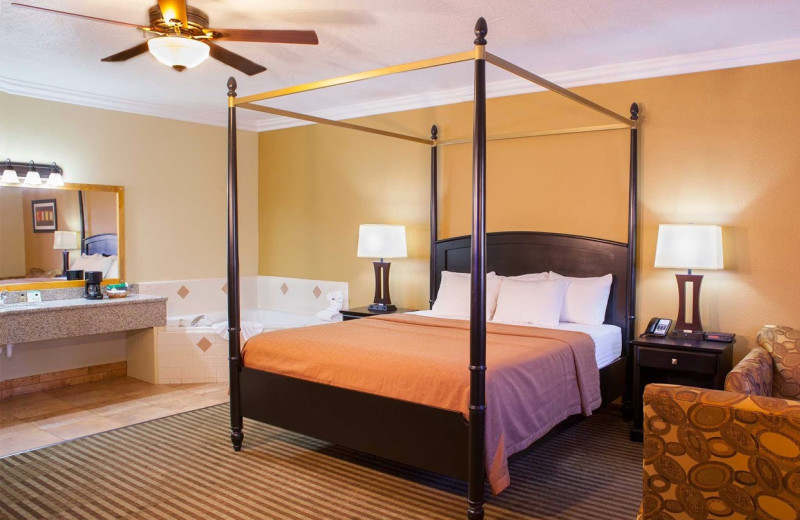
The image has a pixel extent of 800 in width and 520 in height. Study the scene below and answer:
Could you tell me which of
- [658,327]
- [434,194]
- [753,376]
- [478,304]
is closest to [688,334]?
[658,327]

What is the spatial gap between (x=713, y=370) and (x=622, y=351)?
78cm

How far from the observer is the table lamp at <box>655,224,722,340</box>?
3832mm

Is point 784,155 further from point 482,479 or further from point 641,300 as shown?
point 482,479

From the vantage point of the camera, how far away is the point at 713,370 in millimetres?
3645

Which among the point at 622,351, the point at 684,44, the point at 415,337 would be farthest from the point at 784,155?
the point at 415,337

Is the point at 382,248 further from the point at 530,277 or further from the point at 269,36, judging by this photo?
the point at 269,36

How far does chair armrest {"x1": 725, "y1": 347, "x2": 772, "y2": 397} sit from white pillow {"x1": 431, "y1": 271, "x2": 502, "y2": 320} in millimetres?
1759

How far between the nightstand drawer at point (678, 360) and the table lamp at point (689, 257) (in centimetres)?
24

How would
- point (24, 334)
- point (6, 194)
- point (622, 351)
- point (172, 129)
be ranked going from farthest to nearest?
point (172, 129) → point (6, 194) → point (24, 334) → point (622, 351)

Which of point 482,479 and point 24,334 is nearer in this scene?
point 482,479

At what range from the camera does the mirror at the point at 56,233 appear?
16.7 ft

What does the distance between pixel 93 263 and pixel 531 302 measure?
389cm

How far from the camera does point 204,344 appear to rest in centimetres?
544

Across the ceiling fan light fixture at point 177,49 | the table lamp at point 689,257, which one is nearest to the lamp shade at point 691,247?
the table lamp at point 689,257
